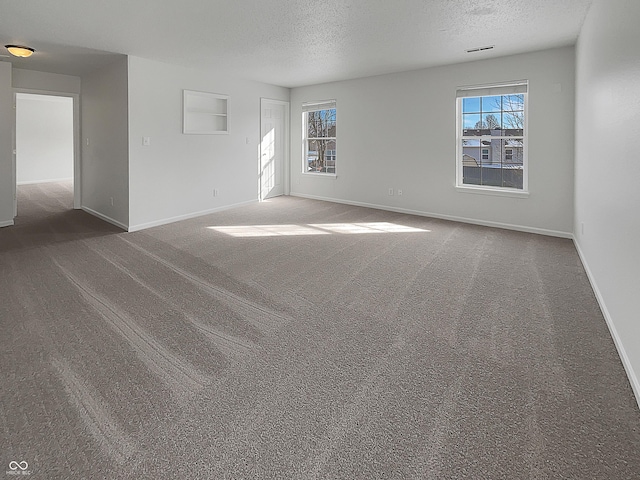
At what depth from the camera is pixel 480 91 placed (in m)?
6.02

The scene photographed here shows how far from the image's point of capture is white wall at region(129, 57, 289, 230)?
589 centimetres

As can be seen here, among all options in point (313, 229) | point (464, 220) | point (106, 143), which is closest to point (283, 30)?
point (313, 229)

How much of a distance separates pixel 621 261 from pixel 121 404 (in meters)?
2.85

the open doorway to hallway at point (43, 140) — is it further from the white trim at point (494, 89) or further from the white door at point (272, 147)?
the white trim at point (494, 89)

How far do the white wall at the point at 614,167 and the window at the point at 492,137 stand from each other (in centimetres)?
168

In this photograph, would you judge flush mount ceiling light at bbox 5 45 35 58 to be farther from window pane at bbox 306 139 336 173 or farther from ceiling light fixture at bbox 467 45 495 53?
ceiling light fixture at bbox 467 45 495 53

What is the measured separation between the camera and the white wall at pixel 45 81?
6.45 metres

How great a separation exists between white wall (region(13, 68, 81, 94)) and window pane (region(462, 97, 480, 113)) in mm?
6665

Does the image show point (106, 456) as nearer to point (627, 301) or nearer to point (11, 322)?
point (11, 322)

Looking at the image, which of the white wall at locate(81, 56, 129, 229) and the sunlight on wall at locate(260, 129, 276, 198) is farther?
the sunlight on wall at locate(260, 129, 276, 198)

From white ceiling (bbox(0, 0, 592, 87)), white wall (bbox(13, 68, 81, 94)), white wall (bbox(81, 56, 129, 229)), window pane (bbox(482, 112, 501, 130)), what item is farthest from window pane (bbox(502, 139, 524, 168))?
white wall (bbox(13, 68, 81, 94))

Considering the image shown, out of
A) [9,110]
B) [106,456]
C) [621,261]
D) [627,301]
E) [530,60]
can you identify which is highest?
[530,60]

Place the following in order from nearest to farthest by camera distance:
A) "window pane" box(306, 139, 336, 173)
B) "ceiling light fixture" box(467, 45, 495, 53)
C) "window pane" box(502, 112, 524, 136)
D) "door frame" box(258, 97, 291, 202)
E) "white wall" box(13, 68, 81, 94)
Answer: "ceiling light fixture" box(467, 45, 495, 53) < "window pane" box(502, 112, 524, 136) < "white wall" box(13, 68, 81, 94) < "door frame" box(258, 97, 291, 202) < "window pane" box(306, 139, 336, 173)

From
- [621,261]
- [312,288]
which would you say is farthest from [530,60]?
[312,288]
